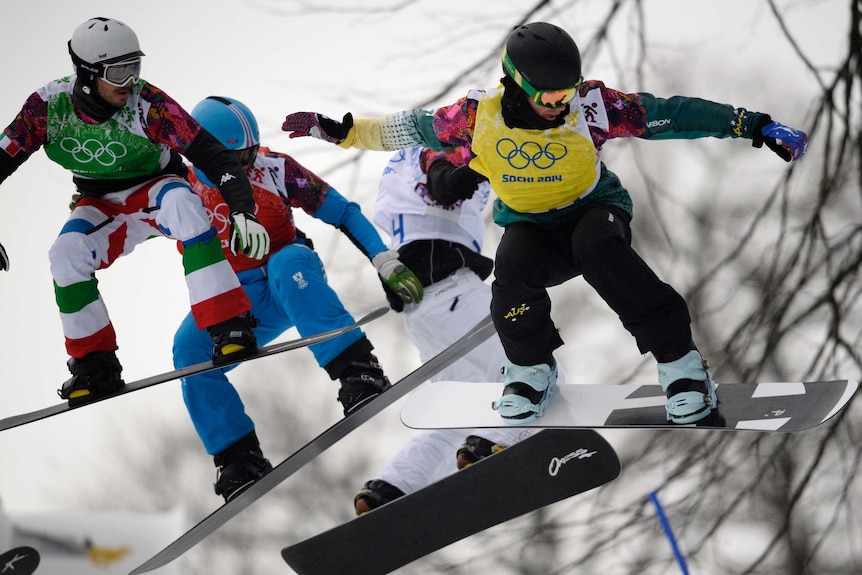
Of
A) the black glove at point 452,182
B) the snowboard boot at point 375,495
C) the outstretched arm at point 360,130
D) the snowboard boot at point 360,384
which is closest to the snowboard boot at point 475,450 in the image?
the snowboard boot at point 375,495

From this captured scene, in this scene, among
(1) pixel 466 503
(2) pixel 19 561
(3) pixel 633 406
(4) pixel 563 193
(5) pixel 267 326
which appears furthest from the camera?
(2) pixel 19 561

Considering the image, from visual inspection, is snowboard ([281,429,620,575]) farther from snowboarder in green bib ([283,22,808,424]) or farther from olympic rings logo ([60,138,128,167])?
olympic rings logo ([60,138,128,167])

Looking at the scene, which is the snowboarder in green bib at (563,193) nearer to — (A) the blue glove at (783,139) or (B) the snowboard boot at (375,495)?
(A) the blue glove at (783,139)

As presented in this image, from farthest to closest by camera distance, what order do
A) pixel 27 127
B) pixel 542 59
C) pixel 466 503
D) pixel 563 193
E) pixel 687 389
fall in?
1. pixel 466 503
2. pixel 27 127
3. pixel 563 193
4. pixel 687 389
5. pixel 542 59

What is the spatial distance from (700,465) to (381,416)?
2357mm

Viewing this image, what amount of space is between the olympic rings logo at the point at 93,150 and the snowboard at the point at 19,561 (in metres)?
1.80

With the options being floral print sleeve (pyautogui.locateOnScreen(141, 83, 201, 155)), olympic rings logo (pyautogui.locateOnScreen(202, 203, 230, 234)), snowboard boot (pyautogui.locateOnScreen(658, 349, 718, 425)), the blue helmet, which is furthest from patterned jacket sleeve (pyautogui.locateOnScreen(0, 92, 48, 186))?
snowboard boot (pyautogui.locateOnScreen(658, 349, 718, 425))

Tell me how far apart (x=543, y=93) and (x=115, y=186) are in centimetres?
160

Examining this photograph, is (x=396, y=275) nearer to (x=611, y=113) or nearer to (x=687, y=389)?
(x=611, y=113)

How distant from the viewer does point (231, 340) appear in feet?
12.0

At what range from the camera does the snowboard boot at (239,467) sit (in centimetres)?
398

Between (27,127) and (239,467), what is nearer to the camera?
(27,127)

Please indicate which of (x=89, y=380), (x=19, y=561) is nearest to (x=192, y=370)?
(x=89, y=380)

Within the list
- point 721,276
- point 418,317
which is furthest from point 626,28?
point 418,317
